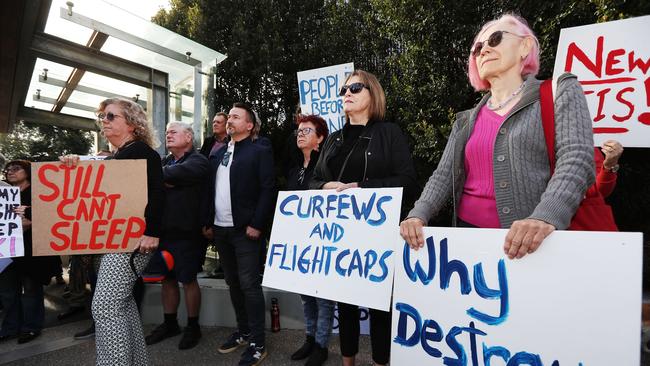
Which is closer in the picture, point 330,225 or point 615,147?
point 330,225

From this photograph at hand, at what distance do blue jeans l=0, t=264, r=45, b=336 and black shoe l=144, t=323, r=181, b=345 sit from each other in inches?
48.6

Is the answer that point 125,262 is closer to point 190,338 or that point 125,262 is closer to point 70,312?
point 190,338

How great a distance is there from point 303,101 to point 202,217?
174 cm

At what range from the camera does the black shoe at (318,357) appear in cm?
282

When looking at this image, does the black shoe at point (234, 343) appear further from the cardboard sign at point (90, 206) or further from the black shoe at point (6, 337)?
the black shoe at point (6, 337)

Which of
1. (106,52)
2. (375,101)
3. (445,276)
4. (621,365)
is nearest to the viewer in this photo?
(621,365)

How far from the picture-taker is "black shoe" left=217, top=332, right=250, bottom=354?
3174 millimetres

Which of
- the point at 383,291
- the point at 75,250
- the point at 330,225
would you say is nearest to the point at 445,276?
the point at 383,291

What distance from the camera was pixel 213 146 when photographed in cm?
413

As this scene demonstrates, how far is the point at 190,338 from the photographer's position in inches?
131

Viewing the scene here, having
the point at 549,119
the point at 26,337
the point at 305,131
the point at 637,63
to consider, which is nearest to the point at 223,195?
the point at 305,131

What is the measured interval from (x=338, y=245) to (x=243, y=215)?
1196 millimetres

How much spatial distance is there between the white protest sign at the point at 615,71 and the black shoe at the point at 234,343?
9.67 ft

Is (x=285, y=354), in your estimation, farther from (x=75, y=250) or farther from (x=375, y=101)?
(x=375, y=101)
